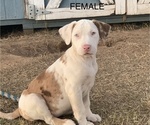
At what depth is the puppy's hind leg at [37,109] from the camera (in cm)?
394

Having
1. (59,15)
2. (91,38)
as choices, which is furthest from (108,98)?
(59,15)

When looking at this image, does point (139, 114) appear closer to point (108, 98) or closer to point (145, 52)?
point (108, 98)

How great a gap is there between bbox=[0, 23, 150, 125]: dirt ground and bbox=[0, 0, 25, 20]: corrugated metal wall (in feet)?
1.65

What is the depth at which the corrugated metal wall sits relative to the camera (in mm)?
8375

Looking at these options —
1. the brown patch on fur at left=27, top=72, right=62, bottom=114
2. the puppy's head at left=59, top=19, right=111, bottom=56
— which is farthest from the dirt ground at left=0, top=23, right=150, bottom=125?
the puppy's head at left=59, top=19, right=111, bottom=56

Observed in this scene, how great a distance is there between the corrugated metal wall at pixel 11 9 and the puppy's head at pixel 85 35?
4.84 meters

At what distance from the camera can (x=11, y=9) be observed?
27.6 ft

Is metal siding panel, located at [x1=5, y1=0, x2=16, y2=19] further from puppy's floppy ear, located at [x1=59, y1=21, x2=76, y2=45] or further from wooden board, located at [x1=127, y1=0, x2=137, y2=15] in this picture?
puppy's floppy ear, located at [x1=59, y1=21, x2=76, y2=45]

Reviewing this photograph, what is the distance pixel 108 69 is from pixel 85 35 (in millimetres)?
2490

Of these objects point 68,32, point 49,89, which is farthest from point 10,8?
point 68,32

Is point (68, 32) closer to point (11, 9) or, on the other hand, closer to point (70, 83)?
point (70, 83)

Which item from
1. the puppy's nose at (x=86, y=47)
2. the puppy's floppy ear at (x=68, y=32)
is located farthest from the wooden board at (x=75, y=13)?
the puppy's nose at (x=86, y=47)

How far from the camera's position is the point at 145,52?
269 inches

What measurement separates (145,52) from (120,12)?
2035 mm
